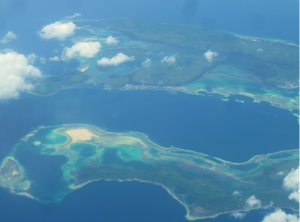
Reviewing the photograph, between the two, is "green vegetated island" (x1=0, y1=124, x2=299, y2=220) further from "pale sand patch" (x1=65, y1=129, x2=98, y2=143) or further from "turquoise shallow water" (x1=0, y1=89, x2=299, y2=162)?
"turquoise shallow water" (x1=0, y1=89, x2=299, y2=162)

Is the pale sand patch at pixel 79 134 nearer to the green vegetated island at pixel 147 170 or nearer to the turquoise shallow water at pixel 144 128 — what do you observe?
the green vegetated island at pixel 147 170

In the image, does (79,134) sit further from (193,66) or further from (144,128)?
(193,66)

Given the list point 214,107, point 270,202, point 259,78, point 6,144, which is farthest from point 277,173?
point 6,144

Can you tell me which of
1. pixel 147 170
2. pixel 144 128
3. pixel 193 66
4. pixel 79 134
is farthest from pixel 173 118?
pixel 193 66

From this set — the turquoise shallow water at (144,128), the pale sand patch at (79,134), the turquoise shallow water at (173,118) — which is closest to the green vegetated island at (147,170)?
the pale sand patch at (79,134)

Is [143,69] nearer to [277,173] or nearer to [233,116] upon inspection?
[233,116]
